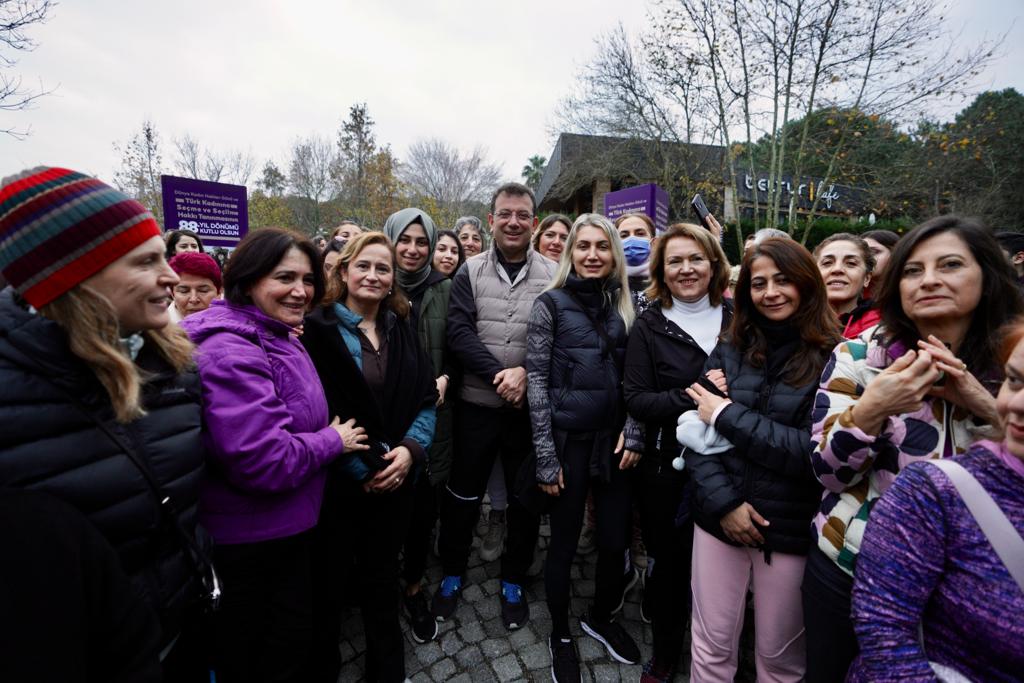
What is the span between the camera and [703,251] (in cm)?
266

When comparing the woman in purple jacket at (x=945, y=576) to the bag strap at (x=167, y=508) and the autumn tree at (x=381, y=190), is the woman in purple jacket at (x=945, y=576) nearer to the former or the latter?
the bag strap at (x=167, y=508)

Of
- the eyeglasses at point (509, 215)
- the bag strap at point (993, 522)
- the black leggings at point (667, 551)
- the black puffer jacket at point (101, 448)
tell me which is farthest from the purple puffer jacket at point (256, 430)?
the bag strap at point (993, 522)

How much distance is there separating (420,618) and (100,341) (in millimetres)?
2539

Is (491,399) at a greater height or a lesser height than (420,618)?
greater

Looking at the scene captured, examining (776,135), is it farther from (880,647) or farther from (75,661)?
(75,661)

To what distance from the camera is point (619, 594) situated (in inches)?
113

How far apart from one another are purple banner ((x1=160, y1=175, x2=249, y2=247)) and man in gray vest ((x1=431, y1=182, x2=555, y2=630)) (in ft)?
24.4

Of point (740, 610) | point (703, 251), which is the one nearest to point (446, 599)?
point (740, 610)

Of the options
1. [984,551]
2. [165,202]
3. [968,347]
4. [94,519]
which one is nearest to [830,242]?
[968,347]

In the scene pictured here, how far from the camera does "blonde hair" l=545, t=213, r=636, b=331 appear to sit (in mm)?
2873

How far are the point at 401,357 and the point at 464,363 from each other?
706mm

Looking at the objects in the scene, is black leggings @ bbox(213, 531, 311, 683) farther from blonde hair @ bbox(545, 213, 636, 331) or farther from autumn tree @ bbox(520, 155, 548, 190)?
autumn tree @ bbox(520, 155, 548, 190)

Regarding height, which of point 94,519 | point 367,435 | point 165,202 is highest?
point 165,202

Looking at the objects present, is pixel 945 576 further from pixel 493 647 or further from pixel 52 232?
pixel 52 232
